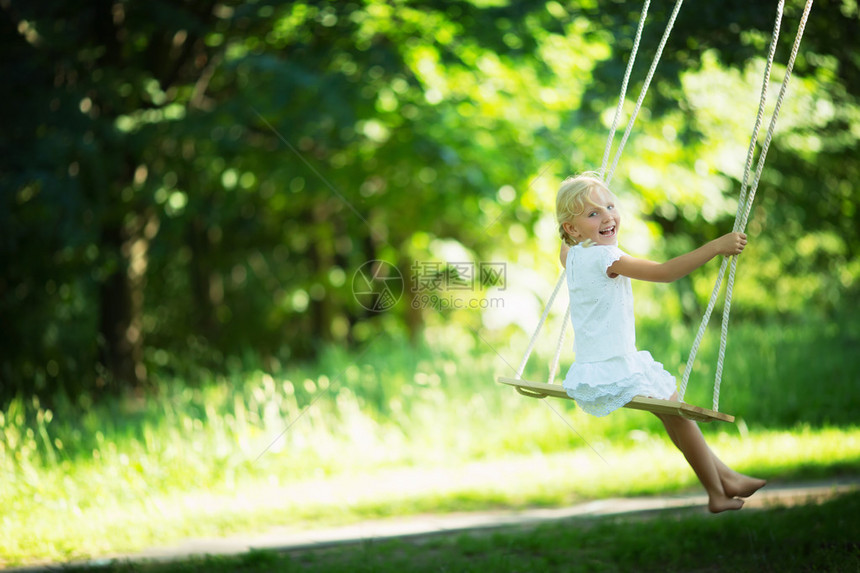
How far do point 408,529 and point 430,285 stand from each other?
5.04 metres

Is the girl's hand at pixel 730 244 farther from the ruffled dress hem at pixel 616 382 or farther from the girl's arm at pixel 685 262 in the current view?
the ruffled dress hem at pixel 616 382

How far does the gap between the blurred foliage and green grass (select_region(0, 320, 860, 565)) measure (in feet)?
4.15

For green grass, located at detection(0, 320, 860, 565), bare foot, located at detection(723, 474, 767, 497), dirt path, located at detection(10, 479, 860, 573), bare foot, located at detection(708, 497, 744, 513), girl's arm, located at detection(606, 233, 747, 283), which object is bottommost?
green grass, located at detection(0, 320, 860, 565)

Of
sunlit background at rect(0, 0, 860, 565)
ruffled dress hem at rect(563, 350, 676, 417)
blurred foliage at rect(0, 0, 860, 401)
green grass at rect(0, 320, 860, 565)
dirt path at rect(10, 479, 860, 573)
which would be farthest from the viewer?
blurred foliage at rect(0, 0, 860, 401)

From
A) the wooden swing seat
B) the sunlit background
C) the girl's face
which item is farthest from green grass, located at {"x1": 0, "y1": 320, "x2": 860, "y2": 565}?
the girl's face

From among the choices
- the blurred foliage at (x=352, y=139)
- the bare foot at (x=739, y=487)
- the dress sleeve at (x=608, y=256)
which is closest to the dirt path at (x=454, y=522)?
the bare foot at (x=739, y=487)

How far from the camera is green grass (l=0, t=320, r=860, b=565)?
4750 mm

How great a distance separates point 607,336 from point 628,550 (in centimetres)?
128

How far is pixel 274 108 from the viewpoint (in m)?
6.37

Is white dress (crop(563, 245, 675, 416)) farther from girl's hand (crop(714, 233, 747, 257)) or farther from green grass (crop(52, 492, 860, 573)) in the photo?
green grass (crop(52, 492, 860, 573))

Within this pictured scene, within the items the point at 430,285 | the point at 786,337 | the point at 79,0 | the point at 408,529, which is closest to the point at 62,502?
the point at 408,529

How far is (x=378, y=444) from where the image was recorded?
636 centimetres

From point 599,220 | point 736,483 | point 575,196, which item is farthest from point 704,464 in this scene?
point 575,196

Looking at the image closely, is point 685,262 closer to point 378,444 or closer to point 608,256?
point 608,256
